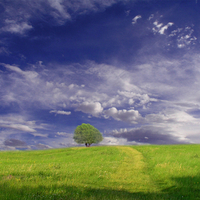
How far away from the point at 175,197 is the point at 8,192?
9.57 metres

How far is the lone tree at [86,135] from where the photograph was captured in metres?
80.0

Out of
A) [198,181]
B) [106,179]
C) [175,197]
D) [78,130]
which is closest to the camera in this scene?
[175,197]

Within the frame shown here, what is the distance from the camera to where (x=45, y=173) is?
14.5 meters

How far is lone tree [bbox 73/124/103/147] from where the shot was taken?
80000mm

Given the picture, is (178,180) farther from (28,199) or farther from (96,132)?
(96,132)

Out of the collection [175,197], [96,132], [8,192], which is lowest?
[175,197]

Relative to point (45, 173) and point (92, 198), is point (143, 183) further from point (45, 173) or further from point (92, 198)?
point (45, 173)

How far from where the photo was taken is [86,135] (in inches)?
3142

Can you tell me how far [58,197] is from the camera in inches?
327

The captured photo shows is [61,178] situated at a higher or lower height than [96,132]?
lower

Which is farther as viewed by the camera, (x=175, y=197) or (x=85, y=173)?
(x=85, y=173)

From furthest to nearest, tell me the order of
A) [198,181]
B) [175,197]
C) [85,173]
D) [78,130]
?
1. [78,130]
2. [85,173]
3. [198,181]
4. [175,197]

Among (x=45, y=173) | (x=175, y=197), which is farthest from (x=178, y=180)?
(x=45, y=173)

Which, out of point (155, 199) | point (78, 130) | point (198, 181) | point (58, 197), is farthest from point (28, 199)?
point (78, 130)
